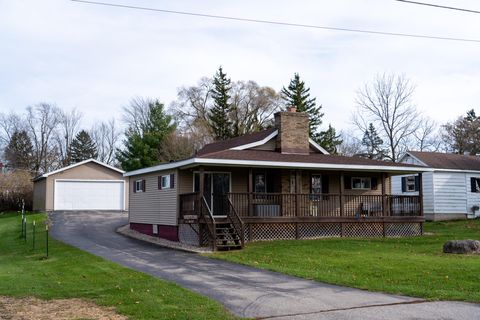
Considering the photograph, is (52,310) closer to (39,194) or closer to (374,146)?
(39,194)

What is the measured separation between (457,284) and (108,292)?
22.9 feet

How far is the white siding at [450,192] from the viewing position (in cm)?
3194

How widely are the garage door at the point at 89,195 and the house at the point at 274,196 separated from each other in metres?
14.0

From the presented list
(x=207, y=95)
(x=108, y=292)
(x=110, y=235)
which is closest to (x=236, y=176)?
(x=110, y=235)

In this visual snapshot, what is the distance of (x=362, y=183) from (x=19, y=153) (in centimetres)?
4999

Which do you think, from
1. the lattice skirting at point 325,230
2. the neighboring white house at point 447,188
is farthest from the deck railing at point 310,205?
the neighboring white house at point 447,188

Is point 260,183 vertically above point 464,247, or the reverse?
point 260,183

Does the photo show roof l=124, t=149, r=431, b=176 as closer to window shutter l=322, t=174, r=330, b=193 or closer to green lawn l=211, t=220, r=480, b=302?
window shutter l=322, t=174, r=330, b=193

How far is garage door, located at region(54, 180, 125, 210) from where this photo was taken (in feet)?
126

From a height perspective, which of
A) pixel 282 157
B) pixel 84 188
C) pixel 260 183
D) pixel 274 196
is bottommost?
pixel 274 196

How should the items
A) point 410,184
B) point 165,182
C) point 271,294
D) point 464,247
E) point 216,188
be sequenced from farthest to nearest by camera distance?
point 410,184
point 165,182
point 216,188
point 464,247
point 271,294

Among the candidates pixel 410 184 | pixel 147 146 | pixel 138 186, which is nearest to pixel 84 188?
pixel 147 146

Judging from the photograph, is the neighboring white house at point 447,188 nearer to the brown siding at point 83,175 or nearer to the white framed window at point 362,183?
the white framed window at point 362,183

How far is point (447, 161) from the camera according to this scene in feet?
111
